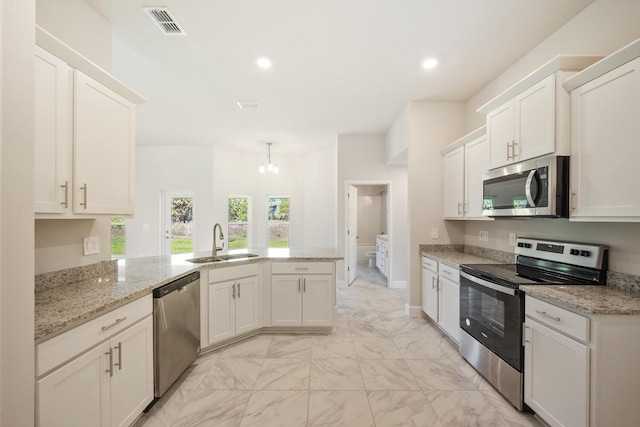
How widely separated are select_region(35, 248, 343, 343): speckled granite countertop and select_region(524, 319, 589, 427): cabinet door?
100 inches

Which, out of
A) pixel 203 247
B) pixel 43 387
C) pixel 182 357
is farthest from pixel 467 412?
pixel 203 247

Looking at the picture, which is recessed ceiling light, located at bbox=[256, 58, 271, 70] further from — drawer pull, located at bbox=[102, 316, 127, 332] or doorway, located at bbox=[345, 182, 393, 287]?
doorway, located at bbox=[345, 182, 393, 287]

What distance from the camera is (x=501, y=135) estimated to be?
239 cm

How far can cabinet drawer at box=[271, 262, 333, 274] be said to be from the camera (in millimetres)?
3068

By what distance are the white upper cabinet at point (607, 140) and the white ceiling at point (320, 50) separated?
831 millimetres

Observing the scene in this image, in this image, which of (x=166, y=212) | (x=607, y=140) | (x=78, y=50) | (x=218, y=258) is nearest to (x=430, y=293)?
(x=607, y=140)

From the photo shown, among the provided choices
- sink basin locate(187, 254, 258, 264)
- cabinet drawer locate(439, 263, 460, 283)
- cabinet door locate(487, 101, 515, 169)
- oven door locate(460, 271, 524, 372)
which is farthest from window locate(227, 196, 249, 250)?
cabinet door locate(487, 101, 515, 169)

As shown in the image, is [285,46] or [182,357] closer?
[182,357]

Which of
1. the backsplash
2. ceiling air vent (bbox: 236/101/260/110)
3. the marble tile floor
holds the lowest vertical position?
the marble tile floor

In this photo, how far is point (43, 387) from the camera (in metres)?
1.12

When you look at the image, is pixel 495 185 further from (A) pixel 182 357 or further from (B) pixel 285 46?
(A) pixel 182 357

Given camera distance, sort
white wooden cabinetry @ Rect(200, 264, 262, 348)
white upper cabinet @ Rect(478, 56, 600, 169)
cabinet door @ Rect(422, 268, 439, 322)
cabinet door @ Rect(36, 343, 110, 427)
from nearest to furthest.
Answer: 1. cabinet door @ Rect(36, 343, 110, 427)
2. white upper cabinet @ Rect(478, 56, 600, 169)
3. white wooden cabinetry @ Rect(200, 264, 262, 348)
4. cabinet door @ Rect(422, 268, 439, 322)

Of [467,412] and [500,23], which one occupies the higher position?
[500,23]

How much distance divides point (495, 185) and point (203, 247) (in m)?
5.61
